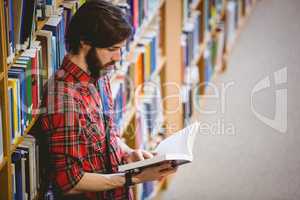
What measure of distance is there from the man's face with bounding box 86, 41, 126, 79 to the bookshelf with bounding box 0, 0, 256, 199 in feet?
0.65

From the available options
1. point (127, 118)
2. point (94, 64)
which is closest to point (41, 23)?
point (94, 64)

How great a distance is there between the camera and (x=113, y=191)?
208cm

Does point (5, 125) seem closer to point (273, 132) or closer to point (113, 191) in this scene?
point (113, 191)

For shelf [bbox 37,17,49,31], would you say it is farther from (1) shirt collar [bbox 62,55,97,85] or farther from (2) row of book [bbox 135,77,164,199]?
(2) row of book [bbox 135,77,164,199]

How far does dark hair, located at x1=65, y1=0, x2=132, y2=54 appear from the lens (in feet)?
6.16

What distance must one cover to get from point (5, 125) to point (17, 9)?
348 millimetres

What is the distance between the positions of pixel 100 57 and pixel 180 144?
409mm

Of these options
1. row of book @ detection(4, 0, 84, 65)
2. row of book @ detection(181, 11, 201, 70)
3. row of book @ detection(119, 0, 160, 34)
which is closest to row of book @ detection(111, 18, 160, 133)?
row of book @ detection(119, 0, 160, 34)

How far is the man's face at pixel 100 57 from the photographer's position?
192cm

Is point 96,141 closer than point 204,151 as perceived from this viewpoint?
Yes

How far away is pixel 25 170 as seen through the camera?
1.98 meters

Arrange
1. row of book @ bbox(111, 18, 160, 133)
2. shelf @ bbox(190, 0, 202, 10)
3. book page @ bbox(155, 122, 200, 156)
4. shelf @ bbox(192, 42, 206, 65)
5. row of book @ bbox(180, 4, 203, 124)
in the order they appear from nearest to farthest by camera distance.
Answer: book page @ bbox(155, 122, 200, 156) → row of book @ bbox(111, 18, 160, 133) → row of book @ bbox(180, 4, 203, 124) → shelf @ bbox(190, 0, 202, 10) → shelf @ bbox(192, 42, 206, 65)

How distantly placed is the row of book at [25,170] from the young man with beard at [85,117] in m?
0.04

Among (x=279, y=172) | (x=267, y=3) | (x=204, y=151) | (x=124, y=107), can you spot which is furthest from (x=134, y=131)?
(x=267, y=3)
